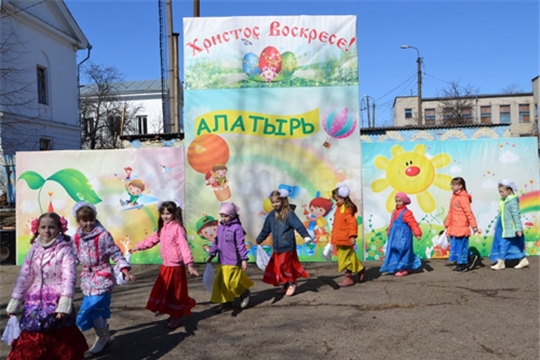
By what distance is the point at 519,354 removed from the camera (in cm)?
479

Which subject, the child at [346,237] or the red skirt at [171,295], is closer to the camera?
the red skirt at [171,295]

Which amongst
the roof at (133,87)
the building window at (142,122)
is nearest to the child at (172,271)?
the roof at (133,87)

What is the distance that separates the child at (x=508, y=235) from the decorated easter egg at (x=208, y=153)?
5.16 meters

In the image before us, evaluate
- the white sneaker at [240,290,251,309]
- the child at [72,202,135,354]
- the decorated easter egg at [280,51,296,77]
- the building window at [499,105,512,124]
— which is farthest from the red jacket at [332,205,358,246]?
the building window at [499,105,512,124]

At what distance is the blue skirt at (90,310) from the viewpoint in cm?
496

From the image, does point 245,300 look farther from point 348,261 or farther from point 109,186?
point 109,186

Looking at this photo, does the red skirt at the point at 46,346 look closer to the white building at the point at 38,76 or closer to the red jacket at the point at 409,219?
the red jacket at the point at 409,219

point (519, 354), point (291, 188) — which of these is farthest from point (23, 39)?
point (519, 354)

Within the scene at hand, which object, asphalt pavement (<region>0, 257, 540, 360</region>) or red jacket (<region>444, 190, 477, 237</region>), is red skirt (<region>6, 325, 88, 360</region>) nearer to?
asphalt pavement (<region>0, 257, 540, 360</region>)

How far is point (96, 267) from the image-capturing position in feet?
16.8

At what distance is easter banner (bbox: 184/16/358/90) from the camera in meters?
9.82

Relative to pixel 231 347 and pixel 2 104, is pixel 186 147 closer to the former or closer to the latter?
pixel 231 347

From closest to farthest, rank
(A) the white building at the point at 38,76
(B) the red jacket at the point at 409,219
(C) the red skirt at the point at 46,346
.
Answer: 1. (C) the red skirt at the point at 46,346
2. (B) the red jacket at the point at 409,219
3. (A) the white building at the point at 38,76

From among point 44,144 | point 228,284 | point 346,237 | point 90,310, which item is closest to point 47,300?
point 90,310
